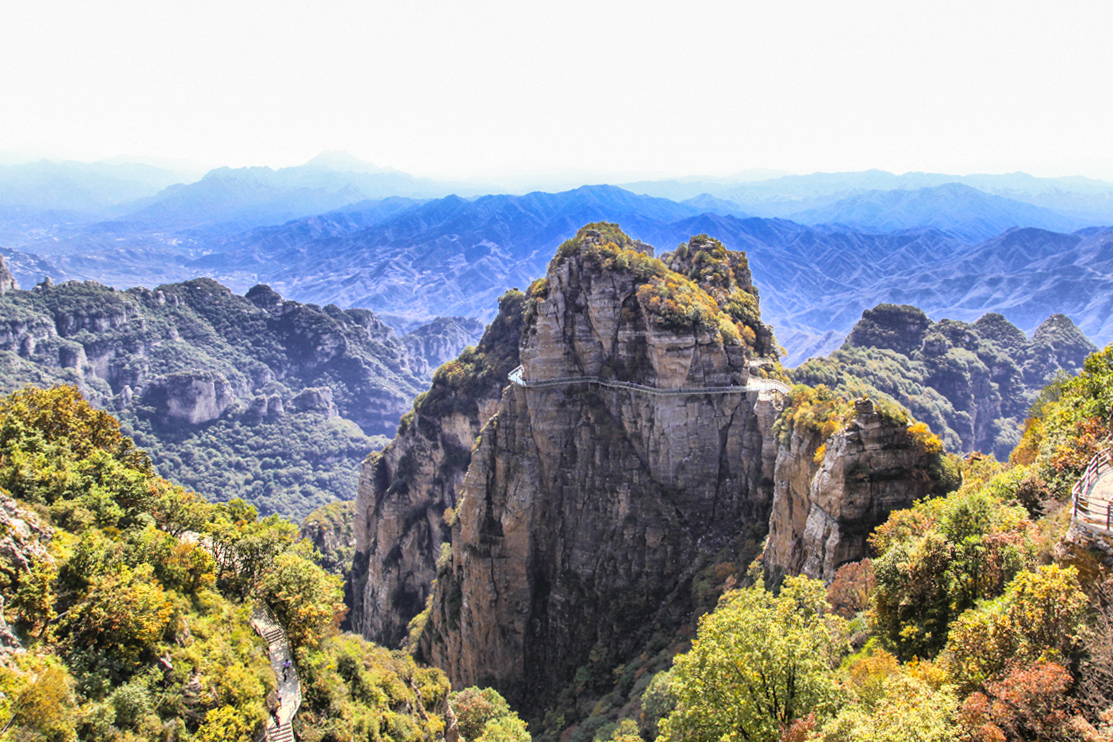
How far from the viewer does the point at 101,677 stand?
15891mm

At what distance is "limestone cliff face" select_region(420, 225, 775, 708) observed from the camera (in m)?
45.7

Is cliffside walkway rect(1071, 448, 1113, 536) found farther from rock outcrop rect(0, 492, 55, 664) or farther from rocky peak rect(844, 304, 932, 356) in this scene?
rocky peak rect(844, 304, 932, 356)

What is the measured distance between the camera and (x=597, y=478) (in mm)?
49750

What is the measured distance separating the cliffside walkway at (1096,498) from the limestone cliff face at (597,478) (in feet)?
97.2

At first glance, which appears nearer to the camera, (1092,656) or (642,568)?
(1092,656)

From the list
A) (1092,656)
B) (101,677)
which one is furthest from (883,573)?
(101,677)

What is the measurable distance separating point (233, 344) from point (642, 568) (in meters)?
178

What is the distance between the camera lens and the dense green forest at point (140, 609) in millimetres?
15367

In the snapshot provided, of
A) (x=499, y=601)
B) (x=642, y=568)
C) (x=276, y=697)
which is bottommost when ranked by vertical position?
(x=499, y=601)

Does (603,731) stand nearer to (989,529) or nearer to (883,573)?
(883,573)

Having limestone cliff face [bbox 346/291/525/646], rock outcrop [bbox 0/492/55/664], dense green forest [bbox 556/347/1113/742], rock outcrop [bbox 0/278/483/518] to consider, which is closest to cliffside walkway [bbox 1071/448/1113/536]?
dense green forest [bbox 556/347/1113/742]

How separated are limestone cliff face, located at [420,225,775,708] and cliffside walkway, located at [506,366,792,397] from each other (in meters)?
0.40

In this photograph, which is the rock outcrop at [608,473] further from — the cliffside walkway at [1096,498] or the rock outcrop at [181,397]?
the rock outcrop at [181,397]

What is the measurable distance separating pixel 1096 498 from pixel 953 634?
4.25 m
